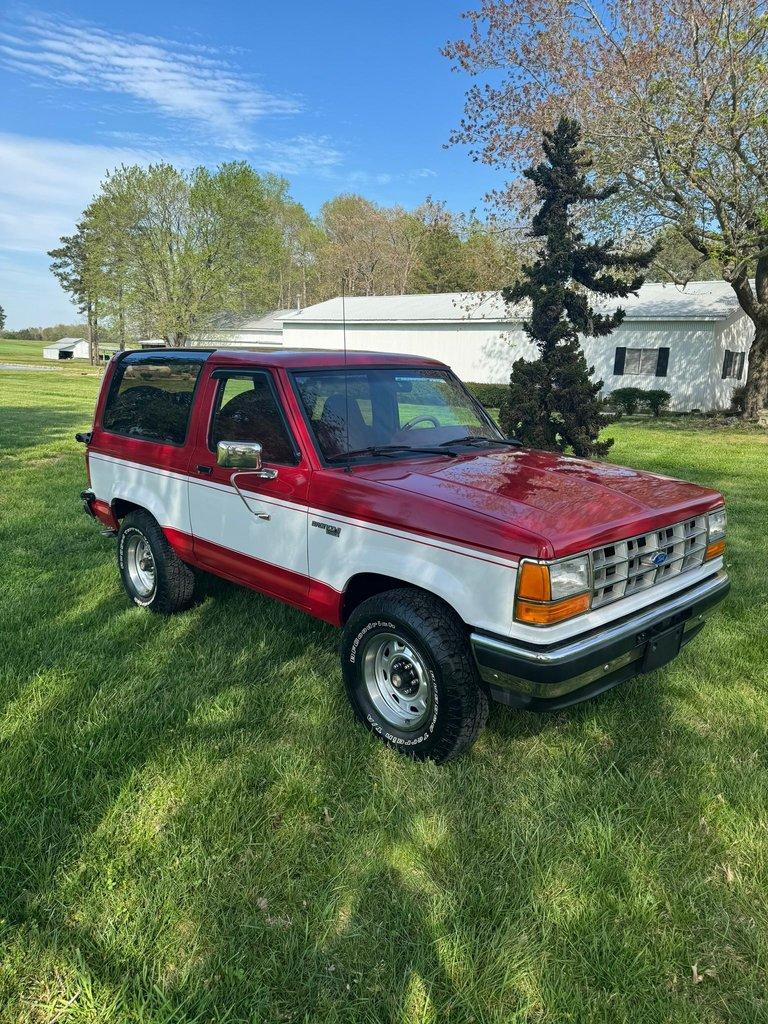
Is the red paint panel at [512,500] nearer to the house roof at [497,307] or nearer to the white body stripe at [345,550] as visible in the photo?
the white body stripe at [345,550]

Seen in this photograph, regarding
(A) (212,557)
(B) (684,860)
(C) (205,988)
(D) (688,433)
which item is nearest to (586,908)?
(B) (684,860)

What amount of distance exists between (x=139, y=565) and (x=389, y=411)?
2.38 metres

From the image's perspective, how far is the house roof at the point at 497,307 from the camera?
23.7m

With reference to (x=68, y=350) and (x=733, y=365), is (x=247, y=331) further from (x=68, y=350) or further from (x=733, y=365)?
(x=68, y=350)

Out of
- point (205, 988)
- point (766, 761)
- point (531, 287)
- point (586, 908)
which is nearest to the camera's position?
point (205, 988)

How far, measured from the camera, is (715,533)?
3.84 m

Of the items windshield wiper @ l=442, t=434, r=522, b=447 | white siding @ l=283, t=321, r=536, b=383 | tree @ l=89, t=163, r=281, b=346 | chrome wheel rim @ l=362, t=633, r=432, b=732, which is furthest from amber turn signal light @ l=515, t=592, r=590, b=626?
tree @ l=89, t=163, r=281, b=346

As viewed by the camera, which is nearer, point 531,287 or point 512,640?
point 512,640

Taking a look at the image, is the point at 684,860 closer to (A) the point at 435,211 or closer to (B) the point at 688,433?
(B) the point at 688,433

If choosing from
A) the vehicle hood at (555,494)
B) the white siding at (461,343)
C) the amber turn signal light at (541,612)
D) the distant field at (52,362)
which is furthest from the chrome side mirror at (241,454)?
the distant field at (52,362)

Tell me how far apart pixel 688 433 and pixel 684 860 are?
55.6ft

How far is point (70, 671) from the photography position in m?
4.01

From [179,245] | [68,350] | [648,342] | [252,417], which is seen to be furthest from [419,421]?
[68,350]

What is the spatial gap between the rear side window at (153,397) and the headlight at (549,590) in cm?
277
